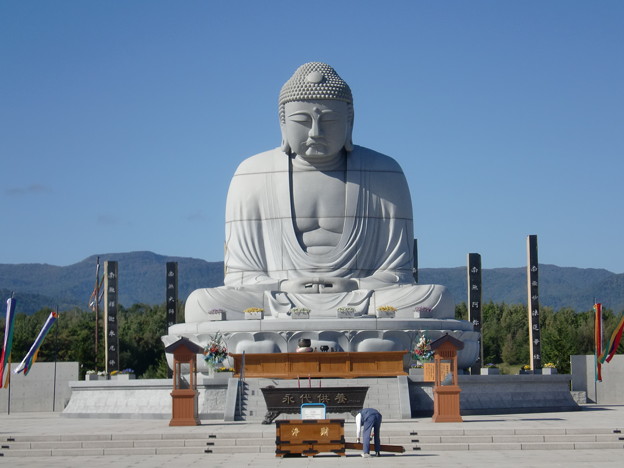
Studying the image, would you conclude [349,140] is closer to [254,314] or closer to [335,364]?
[254,314]

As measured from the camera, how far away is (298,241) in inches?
882

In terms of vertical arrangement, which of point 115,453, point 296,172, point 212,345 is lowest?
point 115,453

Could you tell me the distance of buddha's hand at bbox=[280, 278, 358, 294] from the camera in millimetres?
21562

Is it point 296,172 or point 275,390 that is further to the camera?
point 296,172

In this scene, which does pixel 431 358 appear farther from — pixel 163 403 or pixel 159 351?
pixel 159 351

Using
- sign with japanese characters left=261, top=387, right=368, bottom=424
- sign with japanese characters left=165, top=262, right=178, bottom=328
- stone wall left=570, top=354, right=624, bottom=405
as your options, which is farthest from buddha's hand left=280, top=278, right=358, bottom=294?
sign with japanese characters left=261, top=387, right=368, bottom=424

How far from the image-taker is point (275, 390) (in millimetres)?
15219

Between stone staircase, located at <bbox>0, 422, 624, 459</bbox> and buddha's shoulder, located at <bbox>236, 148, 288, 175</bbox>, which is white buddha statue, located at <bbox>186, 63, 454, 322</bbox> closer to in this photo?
buddha's shoulder, located at <bbox>236, 148, 288, 175</bbox>

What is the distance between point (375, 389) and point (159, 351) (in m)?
23.6

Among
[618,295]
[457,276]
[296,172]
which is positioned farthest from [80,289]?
[296,172]

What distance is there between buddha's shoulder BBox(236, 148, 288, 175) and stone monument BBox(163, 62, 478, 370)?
0.08ft

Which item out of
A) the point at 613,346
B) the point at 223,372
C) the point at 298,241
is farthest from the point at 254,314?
the point at 613,346

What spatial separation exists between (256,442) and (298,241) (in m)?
9.31

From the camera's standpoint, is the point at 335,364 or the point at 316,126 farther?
the point at 316,126
